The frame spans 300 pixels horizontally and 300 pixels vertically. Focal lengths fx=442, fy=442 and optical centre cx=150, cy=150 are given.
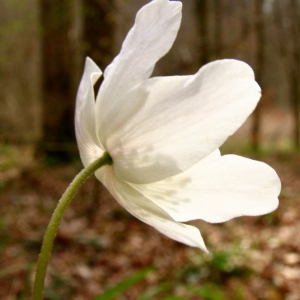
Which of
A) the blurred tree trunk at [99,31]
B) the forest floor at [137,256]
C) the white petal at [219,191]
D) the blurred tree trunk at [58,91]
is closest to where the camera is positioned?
the white petal at [219,191]

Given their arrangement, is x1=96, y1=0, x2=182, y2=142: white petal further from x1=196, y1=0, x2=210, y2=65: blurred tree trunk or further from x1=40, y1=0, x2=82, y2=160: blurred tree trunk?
x1=40, y1=0, x2=82, y2=160: blurred tree trunk

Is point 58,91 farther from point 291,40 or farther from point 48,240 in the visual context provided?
point 291,40

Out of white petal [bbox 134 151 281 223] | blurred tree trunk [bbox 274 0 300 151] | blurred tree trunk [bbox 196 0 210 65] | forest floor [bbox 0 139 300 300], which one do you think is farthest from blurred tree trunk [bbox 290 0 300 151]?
white petal [bbox 134 151 281 223]

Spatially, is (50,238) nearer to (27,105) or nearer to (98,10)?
(98,10)

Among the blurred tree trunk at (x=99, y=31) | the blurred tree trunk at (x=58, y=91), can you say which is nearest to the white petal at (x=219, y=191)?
the blurred tree trunk at (x=99, y=31)

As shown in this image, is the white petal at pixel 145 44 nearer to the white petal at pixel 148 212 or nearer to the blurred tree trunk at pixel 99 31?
the white petal at pixel 148 212

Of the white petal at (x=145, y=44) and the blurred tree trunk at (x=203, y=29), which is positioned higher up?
the white petal at (x=145, y=44)

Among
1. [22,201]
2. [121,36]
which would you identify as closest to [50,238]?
[22,201]
